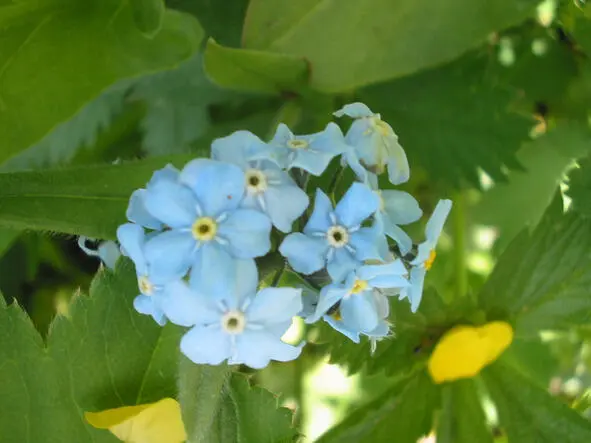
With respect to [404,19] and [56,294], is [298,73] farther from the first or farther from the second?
[56,294]

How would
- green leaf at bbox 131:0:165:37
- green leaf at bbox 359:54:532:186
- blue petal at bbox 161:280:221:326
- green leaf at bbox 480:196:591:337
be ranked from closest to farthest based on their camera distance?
blue petal at bbox 161:280:221:326
green leaf at bbox 131:0:165:37
green leaf at bbox 480:196:591:337
green leaf at bbox 359:54:532:186

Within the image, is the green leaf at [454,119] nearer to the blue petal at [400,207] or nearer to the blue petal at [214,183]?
the blue petal at [400,207]

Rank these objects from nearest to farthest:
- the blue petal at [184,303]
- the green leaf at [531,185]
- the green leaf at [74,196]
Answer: the blue petal at [184,303], the green leaf at [74,196], the green leaf at [531,185]

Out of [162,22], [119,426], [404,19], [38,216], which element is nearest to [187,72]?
[162,22]

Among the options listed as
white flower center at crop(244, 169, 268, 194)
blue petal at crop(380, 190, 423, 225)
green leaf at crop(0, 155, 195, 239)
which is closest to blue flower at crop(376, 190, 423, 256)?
blue petal at crop(380, 190, 423, 225)

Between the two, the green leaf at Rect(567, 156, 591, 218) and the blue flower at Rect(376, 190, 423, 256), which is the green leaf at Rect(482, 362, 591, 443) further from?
the blue flower at Rect(376, 190, 423, 256)

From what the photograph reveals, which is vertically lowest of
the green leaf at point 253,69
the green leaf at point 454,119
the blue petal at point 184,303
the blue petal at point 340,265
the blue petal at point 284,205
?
the green leaf at point 454,119

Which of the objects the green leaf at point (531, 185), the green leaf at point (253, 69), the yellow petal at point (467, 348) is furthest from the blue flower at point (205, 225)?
the green leaf at point (531, 185)
